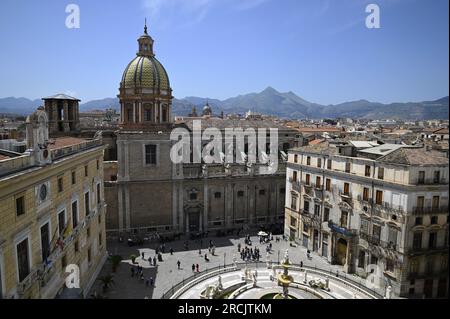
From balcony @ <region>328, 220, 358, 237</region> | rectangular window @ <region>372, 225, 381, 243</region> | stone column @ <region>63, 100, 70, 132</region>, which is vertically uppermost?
stone column @ <region>63, 100, 70, 132</region>

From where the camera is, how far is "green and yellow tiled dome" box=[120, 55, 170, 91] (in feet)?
123

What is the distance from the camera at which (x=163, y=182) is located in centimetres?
3622

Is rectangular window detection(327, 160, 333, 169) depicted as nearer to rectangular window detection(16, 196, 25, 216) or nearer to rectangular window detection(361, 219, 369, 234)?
rectangular window detection(361, 219, 369, 234)

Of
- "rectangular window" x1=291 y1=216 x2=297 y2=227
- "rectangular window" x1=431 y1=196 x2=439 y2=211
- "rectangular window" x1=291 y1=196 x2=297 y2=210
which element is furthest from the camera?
"rectangular window" x1=291 y1=216 x2=297 y2=227

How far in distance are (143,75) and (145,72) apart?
0.44 m

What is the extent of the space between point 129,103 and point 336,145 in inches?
934

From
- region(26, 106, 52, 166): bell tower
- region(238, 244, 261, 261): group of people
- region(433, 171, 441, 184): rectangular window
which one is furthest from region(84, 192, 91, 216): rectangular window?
region(433, 171, 441, 184): rectangular window

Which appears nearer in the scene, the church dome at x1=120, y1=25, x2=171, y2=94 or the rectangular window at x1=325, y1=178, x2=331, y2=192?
the rectangular window at x1=325, y1=178, x2=331, y2=192

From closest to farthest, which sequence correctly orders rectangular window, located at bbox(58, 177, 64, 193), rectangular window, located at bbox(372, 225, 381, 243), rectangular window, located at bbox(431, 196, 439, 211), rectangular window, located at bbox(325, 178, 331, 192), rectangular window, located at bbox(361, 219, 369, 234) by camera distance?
1. rectangular window, located at bbox(58, 177, 64, 193)
2. rectangular window, located at bbox(431, 196, 439, 211)
3. rectangular window, located at bbox(372, 225, 381, 243)
4. rectangular window, located at bbox(361, 219, 369, 234)
5. rectangular window, located at bbox(325, 178, 331, 192)

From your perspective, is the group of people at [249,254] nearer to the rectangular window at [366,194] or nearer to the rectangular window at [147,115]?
the rectangular window at [366,194]

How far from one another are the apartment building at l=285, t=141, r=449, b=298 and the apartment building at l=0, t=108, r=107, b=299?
19284mm

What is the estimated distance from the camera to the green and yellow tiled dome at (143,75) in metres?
37.6

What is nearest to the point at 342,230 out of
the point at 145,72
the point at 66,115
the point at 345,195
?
the point at 345,195
